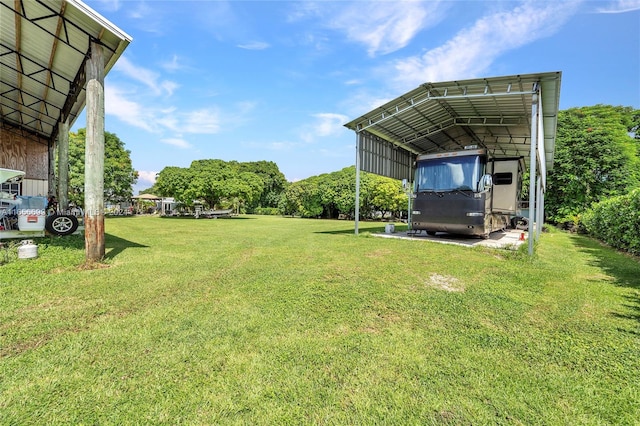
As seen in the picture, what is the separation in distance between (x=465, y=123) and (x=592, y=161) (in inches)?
688

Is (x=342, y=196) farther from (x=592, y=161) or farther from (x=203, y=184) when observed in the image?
(x=592, y=161)

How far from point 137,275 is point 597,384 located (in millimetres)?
6296

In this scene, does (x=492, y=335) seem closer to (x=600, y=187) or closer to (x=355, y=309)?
(x=355, y=309)

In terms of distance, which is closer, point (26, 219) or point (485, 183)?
point (26, 219)

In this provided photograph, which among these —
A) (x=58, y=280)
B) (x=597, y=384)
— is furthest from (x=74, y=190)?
(x=597, y=384)

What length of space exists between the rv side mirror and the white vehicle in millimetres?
11960

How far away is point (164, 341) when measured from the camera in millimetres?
2982

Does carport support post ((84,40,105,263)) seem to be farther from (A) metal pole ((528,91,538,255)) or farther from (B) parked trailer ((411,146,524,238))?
(A) metal pole ((528,91,538,255))

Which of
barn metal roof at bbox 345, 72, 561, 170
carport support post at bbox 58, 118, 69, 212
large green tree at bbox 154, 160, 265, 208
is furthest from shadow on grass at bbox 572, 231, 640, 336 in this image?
large green tree at bbox 154, 160, 265, 208

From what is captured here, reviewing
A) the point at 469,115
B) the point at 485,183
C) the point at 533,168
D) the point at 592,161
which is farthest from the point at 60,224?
the point at 592,161

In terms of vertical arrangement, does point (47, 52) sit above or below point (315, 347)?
above

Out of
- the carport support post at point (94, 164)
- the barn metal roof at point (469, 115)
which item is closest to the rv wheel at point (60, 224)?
the carport support post at point (94, 164)

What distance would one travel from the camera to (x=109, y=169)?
29266 millimetres

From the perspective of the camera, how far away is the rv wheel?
8.81 metres
